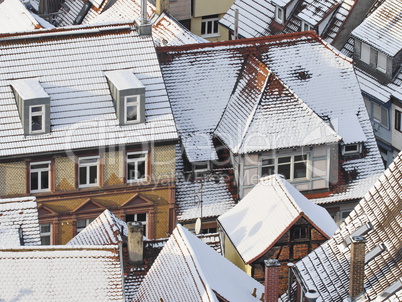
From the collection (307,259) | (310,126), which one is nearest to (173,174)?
(310,126)

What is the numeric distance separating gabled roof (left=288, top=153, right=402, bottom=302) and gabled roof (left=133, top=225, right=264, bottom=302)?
3.03m

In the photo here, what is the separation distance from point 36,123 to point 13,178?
2642 mm

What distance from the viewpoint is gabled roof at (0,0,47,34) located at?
7594 centimetres

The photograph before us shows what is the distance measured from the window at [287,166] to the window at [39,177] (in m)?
10.3

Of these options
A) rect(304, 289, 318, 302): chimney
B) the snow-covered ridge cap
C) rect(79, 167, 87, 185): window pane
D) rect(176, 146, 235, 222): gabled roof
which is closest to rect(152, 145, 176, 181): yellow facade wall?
rect(176, 146, 235, 222): gabled roof

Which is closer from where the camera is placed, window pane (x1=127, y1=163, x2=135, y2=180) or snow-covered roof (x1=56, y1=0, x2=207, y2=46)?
window pane (x1=127, y1=163, x2=135, y2=180)

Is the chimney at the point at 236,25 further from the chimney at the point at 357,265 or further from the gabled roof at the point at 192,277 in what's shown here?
the chimney at the point at 357,265

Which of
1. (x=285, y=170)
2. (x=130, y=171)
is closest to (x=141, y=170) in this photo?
(x=130, y=171)

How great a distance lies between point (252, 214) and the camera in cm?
5784

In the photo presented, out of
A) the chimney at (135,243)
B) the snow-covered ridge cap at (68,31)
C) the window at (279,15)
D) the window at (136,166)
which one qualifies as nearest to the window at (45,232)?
the window at (136,166)

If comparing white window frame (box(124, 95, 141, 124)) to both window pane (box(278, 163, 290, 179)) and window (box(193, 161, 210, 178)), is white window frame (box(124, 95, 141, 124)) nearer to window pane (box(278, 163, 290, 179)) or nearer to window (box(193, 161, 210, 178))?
window (box(193, 161, 210, 178))

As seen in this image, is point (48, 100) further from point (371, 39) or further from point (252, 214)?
point (371, 39)

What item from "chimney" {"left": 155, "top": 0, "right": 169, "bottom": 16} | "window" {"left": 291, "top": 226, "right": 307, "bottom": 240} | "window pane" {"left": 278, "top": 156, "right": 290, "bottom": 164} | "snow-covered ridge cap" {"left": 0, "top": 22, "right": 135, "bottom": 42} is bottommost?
"window pane" {"left": 278, "top": 156, "right": 290, "bottom": 164}

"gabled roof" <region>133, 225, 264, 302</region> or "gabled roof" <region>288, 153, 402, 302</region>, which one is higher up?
"gabled roof" <region>288, 153, 402, 302</region>
